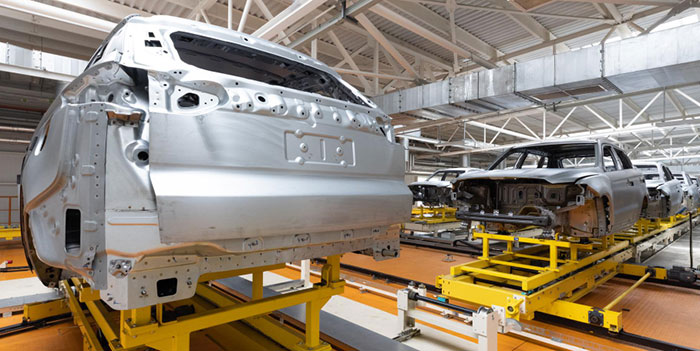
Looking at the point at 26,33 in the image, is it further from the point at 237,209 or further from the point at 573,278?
the point at 573,278

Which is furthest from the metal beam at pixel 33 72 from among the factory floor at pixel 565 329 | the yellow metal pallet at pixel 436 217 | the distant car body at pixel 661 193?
the distant car body at pixel 661 193

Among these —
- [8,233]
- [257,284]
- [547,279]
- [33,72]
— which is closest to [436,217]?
[547,279]

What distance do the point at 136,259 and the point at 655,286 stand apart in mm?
6595

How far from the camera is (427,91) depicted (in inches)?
270

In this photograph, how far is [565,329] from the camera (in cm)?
371

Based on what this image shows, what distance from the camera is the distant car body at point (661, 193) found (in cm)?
655

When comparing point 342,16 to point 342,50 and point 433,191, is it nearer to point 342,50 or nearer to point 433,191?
point 342,50

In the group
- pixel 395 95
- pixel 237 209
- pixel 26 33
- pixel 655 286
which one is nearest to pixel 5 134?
pixel 26 33

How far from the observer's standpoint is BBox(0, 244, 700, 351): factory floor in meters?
3.22

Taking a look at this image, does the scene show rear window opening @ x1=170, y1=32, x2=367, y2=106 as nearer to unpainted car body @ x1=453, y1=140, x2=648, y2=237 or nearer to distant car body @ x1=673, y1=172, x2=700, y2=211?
unpainted car body @ x1=453, y1=140, x2=648, y2=237

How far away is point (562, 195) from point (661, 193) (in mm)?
3848

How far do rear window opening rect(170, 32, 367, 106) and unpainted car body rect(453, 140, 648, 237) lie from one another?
2.54 m

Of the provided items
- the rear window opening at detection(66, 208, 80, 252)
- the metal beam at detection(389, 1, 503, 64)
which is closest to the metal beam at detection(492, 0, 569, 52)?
the metal beam at detection(389, 1, 503, 64)

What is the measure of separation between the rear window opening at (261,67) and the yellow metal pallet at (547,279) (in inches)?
92.2
